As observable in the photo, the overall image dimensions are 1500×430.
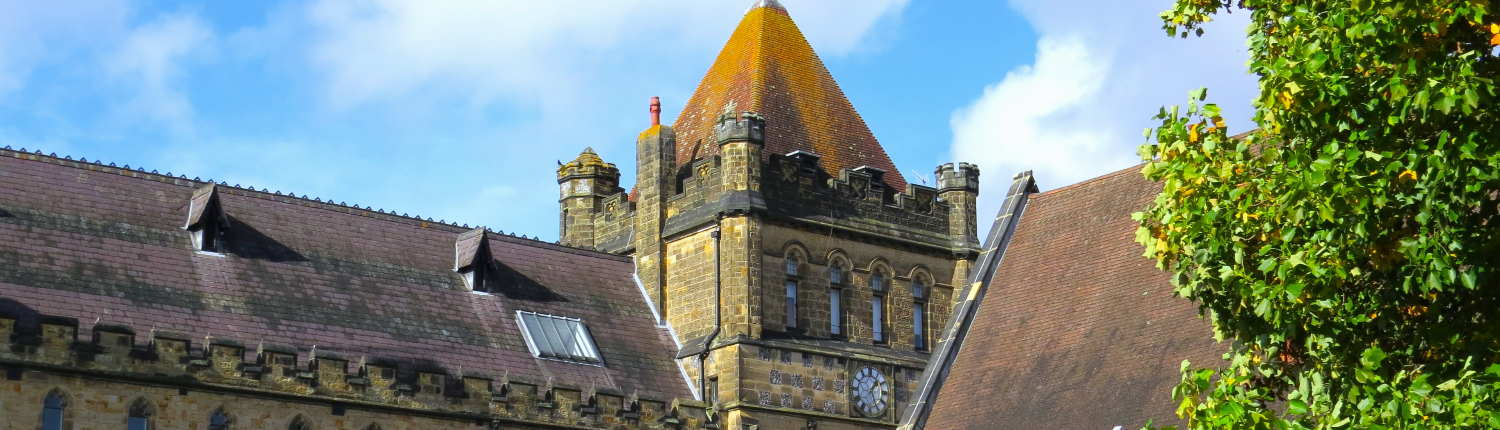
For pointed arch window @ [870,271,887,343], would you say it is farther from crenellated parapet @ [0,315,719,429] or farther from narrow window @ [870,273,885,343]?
crenellated parapet @ [0,315,719,429]

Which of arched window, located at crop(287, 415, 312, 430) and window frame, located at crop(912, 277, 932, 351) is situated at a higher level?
window frame, located at crop(912, 277, 932, 351)

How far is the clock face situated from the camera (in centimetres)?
3884

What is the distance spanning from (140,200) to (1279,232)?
2480cm

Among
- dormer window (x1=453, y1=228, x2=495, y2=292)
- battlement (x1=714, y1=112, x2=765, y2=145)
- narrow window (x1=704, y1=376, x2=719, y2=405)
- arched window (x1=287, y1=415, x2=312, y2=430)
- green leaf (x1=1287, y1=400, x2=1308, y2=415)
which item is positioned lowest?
green leaf (x1=1287, y1=400, x2=1308, y2=415)

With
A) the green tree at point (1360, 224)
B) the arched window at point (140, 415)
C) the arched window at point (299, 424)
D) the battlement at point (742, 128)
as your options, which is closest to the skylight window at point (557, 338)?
the battlement at point (742, 128)

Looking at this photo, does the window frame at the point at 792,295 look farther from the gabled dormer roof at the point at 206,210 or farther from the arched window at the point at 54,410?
the arched window at the point at 54,410

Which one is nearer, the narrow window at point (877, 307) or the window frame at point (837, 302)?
the window frame at point (837, 302)

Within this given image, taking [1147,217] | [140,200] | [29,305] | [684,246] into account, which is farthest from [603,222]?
[1147,217]

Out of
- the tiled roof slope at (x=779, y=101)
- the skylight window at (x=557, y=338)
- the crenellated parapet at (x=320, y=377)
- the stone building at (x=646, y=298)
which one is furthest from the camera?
the tiled roof slope at (x=779, y=101)

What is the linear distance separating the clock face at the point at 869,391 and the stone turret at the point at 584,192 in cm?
732

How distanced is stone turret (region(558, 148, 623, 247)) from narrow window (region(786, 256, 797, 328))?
5578 millimetres

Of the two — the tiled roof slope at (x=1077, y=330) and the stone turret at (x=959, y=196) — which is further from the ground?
the stone turret at (x=959, y=196)

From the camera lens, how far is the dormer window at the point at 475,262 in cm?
3803

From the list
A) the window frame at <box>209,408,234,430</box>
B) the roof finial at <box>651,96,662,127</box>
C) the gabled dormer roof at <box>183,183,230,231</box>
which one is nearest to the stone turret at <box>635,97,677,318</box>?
the roof finial at <box>651,96,662,127</box>
